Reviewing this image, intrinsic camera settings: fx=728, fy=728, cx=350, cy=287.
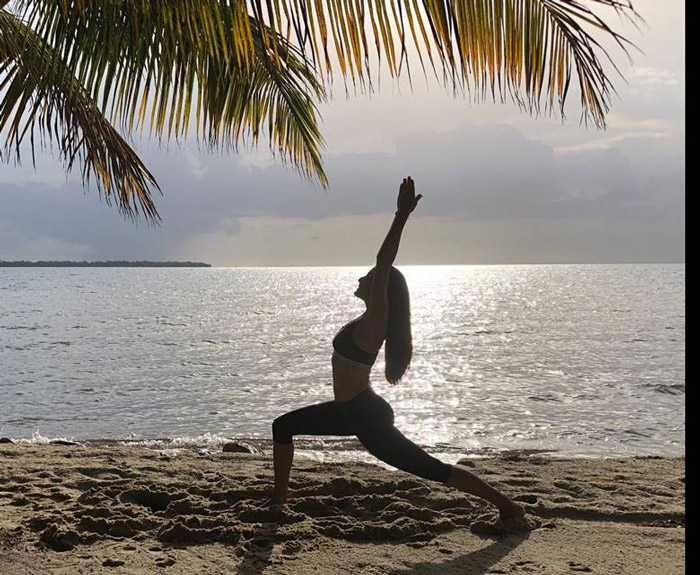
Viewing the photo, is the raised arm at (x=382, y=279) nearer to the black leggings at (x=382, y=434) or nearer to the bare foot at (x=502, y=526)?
the black leggings at (x=382, y=434)

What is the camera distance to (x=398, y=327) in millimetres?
4242

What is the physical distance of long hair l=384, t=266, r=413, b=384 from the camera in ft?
13.9

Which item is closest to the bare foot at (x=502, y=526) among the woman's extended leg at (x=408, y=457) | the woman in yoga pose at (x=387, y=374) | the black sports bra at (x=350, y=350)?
the woman in yoga pose at (x=387, y=374)

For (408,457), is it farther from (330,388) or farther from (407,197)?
(330,388)

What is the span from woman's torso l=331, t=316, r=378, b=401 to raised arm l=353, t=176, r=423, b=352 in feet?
0.16

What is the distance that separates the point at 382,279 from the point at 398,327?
0.32m

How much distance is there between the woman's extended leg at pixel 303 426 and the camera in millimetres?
4383

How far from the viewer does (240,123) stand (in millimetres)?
5562

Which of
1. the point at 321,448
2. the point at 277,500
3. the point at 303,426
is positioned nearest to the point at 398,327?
the point at 303,426

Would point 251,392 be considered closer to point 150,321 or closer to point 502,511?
point 502,511

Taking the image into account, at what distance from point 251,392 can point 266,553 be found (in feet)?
41.4

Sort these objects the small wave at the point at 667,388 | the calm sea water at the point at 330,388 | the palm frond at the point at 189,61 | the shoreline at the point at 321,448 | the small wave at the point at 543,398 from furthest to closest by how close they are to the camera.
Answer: the small wave at the point at 667,388, the small wave at the point at 543,398, the calm sea water at the point at 330,388, the shoreline at the point at 321,448, the palm frond at the point at 189,61

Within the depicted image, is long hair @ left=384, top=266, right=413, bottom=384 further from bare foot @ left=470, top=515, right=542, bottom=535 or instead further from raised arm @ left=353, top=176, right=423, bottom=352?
bare foot @ left=470, top=515, right=542, bottom=535
